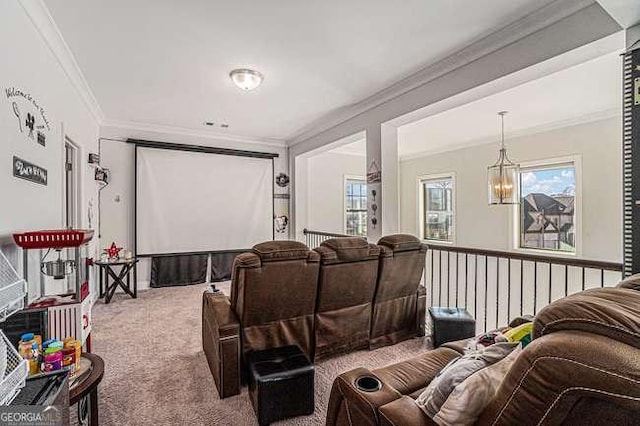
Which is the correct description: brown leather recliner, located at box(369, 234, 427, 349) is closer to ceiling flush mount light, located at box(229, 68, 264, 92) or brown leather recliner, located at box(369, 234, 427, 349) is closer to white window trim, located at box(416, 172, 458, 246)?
ceiling flush mount light, located at box(229, 68, 264, 92)

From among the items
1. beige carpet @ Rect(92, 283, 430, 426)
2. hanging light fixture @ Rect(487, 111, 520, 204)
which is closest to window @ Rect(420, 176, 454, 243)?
hanging light fixture @ Rect(487, 111, 520, 204)

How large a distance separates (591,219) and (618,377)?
4910 millimetres

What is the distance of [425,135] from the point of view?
5617 millimetres

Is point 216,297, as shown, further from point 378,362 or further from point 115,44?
point 115,44

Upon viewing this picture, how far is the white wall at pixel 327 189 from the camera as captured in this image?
6.87m

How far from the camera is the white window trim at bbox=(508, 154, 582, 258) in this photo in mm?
4520

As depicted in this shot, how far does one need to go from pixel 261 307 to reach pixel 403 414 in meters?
1.29

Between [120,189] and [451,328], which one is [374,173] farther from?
[120,189]

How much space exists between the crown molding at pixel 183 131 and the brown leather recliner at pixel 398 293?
4.11 meters

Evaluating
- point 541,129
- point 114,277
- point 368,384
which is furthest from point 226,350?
point 541,129

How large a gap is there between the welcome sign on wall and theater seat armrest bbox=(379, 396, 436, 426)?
92.4 inches

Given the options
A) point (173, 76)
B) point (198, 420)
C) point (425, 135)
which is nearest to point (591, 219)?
point (425, 135)

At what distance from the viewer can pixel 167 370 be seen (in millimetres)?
2531

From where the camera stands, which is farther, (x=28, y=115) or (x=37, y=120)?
(x=37, y=120)
